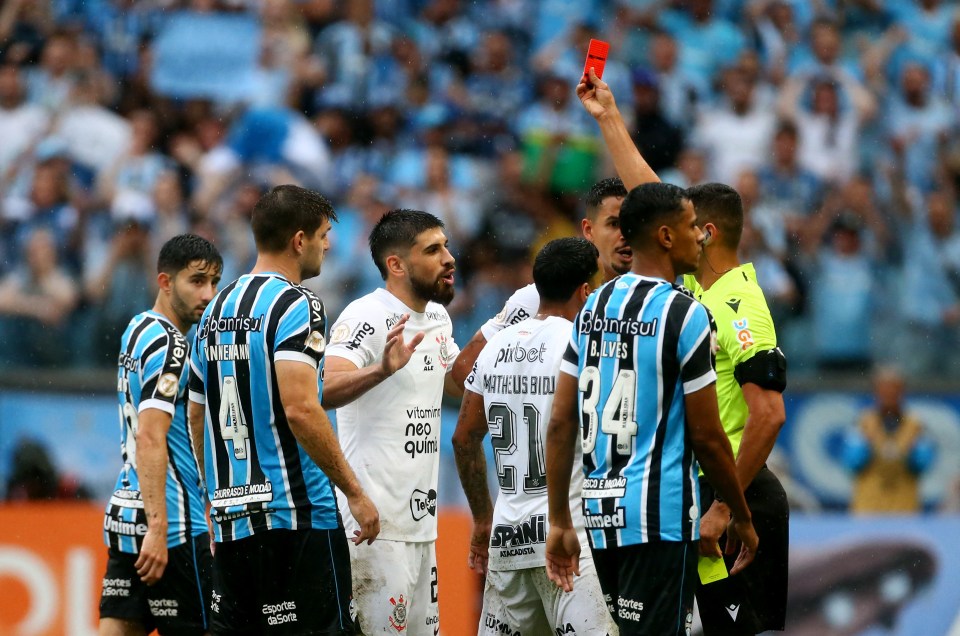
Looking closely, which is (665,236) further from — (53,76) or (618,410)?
(53,76)

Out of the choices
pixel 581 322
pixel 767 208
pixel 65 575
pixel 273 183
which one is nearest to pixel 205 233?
pixel 273 183

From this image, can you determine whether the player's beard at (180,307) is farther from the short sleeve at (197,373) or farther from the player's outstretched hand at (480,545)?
the player's outstretched hand at (480,545)

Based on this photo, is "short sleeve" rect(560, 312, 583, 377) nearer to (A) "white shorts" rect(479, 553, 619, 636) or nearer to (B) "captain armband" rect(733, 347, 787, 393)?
(B) "captain armband" rect(733, 347, 787, 393)

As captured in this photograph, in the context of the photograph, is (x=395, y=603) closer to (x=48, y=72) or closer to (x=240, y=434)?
(x=240, y=434)

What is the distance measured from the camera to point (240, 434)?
19.2 feet

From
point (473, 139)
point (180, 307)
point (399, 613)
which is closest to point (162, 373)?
point (180, 307)

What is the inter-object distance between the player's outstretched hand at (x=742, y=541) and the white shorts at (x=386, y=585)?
151 centimetres

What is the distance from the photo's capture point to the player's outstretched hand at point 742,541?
5473 millimetres

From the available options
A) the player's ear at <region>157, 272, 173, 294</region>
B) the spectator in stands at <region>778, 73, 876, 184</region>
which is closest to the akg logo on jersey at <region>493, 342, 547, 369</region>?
the player's ear at <region>157, 272, 173, 294</region>

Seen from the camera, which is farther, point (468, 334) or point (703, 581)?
point (468, 334)

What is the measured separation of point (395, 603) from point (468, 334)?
6.10m

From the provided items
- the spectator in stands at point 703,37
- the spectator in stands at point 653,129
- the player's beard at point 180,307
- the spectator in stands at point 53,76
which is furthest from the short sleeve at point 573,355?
the spectator in stands at point 53,76

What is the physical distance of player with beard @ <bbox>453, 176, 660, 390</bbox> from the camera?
6789 mm

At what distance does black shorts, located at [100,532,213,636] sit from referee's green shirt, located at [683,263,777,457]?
3041 mm
